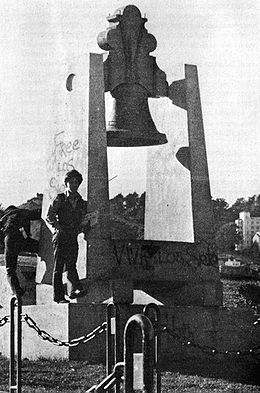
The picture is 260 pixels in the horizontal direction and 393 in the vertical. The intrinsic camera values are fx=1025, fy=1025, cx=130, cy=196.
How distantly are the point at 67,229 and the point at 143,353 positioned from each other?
710cm

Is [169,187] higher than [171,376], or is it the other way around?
[169,187]

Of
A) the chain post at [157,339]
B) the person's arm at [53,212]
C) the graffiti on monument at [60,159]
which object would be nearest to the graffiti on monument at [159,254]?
the person's arm at [53,212]

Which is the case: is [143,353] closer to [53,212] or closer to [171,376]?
[171,376]

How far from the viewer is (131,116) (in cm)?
1529

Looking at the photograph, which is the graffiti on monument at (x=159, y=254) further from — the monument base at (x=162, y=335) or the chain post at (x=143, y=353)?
the chain post at (x=143, y=353)

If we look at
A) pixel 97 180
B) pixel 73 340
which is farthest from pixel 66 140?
pixel 73 340

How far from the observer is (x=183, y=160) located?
15.6 metres

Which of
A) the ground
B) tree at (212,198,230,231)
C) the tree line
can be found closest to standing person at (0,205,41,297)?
the ground

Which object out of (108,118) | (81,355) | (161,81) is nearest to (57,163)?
(108,118)

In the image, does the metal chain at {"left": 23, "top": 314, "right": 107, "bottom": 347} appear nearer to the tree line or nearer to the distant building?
the tree line

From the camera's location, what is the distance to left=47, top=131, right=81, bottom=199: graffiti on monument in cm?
1476

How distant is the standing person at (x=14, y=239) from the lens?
1491 cm

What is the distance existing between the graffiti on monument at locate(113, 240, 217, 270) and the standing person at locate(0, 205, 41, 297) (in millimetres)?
1487

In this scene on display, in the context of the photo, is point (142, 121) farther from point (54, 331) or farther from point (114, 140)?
point (54, 331)
